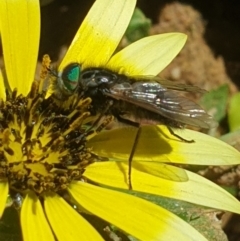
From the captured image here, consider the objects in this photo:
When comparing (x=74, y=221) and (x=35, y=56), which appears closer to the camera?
(x=74, y=221)

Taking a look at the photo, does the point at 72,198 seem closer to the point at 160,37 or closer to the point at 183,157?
the point at 183,157

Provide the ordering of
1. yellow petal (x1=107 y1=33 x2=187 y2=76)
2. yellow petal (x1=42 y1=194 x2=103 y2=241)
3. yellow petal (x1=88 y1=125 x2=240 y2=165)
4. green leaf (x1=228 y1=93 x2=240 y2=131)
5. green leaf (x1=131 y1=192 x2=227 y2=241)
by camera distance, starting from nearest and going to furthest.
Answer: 1. yellow petal (x1=42 y1=194 x2=103 y2=241)
2. yellow petal (x1=88 y1=125 x2=240 y2=165)
3. green leaf (x1=131 y1=192 x2=227 y2=241)
4. yellow petal (x1=107 y1=33 x2=187 y2=76)
5. green leaf (x1=228 y1=93 x2=240 y2=131)

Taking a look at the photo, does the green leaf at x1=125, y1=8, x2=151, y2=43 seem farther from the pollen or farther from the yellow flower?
the pollen

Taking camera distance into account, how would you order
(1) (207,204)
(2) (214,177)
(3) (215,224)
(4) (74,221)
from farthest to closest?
(2) (214,177), (3) (215,224), (1) (207,204), (4) (74,221)

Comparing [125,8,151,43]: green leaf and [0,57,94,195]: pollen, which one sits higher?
[125,8,151,43]: green leaf

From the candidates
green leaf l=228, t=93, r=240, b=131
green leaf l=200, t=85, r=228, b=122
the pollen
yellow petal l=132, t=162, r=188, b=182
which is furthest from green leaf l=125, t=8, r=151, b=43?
yellow petal l=132, t=162, r=188, b=182

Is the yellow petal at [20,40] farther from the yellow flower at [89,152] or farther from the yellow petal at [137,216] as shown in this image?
the yellow petal at [137,216]

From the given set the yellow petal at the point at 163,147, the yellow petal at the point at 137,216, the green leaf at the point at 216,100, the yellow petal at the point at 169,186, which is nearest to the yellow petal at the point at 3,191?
the yellow petal at the point at 137,216

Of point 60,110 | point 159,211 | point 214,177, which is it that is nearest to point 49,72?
point 60,110
